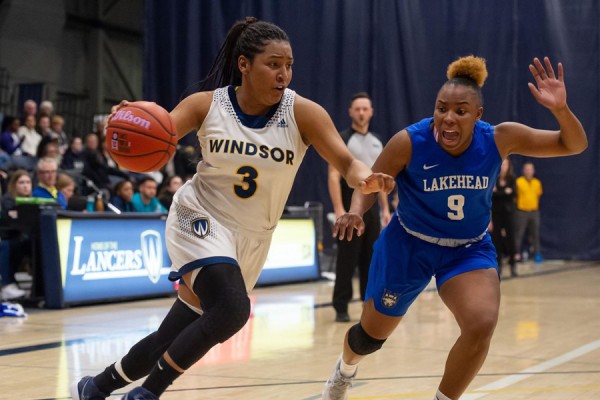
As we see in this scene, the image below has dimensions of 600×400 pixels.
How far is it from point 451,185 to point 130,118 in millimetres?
1471

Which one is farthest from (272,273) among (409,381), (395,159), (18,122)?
(395,159)

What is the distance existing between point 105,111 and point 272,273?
12.0 meters

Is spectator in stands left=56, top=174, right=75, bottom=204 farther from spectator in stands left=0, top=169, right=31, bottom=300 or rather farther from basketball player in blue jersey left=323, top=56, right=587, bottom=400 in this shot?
basketball player in blue jersey left=323, top=56, right=587, bottom=400

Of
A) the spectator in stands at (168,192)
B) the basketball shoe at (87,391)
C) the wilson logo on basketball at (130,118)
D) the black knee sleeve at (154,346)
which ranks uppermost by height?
the wilson logo on basketball at (130,118)

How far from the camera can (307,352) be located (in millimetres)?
6684

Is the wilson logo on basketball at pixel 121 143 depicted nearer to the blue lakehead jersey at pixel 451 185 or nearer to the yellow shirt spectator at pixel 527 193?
the blue lakehead jersey at pixel 451 185

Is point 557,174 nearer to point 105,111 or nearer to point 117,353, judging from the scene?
point 105,111

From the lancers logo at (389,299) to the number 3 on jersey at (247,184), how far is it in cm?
85

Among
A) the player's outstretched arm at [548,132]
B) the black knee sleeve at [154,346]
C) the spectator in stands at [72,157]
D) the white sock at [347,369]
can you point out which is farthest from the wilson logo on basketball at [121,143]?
the spectator in stands at [72,157]

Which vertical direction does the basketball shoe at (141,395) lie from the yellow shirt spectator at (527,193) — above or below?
above

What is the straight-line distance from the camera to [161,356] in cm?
389

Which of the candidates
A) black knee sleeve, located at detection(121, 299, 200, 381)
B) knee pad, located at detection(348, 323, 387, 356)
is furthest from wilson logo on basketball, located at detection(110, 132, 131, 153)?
knee pad, located at detection(348, 323, 387, 356)

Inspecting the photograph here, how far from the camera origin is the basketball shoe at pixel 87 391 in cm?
415

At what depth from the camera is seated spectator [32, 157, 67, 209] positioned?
10.7m
